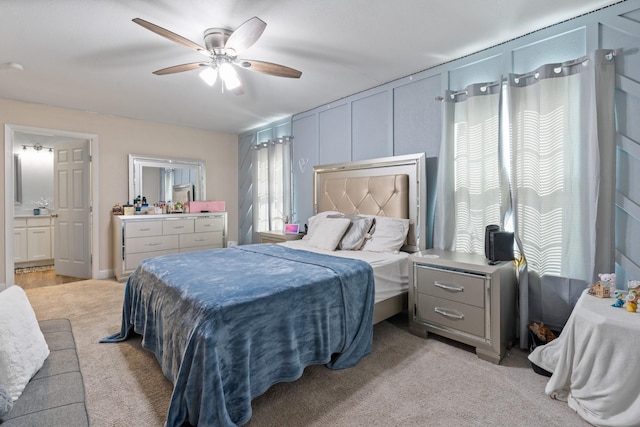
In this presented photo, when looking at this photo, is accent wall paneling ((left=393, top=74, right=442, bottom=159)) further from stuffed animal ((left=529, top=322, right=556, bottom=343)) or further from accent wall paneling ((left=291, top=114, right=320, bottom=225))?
stuffed animal ((left=529, top=322, right=556, bottom=343))

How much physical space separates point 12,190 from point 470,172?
5771 millimetres

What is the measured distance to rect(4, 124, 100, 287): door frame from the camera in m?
4.11

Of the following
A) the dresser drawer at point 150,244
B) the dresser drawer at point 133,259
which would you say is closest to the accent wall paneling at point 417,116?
the dresser drawer at point 150,244

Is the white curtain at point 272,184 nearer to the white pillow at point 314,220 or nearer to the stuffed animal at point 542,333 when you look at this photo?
the white pillow at point 314,220

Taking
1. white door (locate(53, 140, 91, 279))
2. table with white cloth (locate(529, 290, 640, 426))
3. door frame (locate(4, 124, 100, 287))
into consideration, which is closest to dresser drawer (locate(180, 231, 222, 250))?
door frame (locate(4, 124, 100, 287))

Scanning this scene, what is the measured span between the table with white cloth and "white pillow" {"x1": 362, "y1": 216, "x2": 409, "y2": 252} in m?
1.52

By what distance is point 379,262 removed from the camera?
106 inches

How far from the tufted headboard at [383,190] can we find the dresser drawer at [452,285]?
578mm

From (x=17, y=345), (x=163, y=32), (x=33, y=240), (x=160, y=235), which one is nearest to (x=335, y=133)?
(x=163, y=32)

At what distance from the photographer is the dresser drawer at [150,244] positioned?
4574mm

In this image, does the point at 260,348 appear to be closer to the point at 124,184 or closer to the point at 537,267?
the point at 537,267

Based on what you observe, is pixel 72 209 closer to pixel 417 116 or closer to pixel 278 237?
pixel 278 237

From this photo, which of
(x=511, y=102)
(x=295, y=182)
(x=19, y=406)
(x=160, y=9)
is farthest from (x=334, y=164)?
(x=19, y=406)

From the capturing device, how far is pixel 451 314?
2479mm
